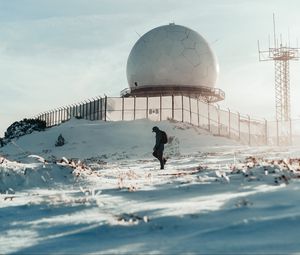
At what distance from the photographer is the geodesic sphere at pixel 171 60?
43969mm

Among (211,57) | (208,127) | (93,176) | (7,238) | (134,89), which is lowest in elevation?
(7,238)

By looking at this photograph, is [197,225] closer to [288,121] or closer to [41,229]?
[41,229]

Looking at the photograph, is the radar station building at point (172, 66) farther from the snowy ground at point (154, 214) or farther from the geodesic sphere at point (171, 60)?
the snowy ground at point (154, 214)

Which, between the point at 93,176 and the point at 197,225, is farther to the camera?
the point at 93,176

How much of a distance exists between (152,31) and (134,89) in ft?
20.6

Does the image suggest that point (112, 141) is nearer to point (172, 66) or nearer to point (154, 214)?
point (172, 66)

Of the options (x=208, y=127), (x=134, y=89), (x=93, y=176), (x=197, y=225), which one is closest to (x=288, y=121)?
(x=208, y=127)

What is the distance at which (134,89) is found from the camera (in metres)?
46.3

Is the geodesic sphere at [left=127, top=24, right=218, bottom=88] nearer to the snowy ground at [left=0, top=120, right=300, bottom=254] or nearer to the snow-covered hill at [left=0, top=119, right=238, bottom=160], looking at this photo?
the snow-covered hill at [left=0, top=119, right=238, bottom=160]

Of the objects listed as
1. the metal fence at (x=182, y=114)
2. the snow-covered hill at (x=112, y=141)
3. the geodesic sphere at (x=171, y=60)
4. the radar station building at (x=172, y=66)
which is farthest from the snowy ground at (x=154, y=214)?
the geodesic sphere at (x=171, y=60)

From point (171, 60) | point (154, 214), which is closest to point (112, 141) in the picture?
point (171, 60)

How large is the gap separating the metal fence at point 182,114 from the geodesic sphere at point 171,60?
583cm

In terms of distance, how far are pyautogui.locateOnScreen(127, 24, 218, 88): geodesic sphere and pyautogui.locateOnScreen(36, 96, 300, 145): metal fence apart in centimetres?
583

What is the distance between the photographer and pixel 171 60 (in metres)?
44.0
